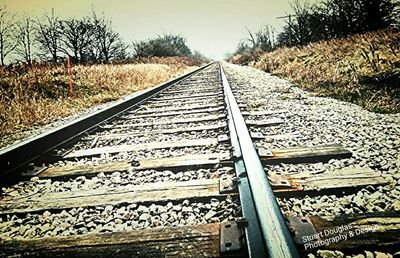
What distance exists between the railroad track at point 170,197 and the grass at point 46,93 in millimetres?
1711

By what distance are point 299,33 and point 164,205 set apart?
23.8m

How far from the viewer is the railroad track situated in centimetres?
115

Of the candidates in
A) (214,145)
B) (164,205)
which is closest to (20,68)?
(214,145)

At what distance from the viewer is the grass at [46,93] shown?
464cm

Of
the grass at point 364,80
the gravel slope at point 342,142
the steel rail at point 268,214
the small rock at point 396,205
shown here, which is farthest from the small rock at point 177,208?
the grass at point 364,80

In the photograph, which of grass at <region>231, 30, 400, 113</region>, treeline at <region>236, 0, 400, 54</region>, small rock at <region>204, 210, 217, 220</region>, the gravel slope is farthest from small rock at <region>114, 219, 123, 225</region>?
treeline at <region>236, 0, 400, 54</region>

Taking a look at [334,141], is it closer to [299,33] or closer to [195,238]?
[195,238]

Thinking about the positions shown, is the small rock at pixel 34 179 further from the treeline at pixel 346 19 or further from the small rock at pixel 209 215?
the treeline at pixel 346 19

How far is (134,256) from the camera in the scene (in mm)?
1129

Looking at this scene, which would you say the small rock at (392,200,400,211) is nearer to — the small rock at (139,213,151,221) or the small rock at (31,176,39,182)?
the small rock at (139,213,151,221)

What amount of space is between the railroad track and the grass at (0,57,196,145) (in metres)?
1.71

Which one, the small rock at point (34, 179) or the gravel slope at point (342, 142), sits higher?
the small rock at point (34, 179)

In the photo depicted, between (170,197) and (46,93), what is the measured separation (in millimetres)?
7223

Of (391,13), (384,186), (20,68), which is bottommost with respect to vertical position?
(384,186)
